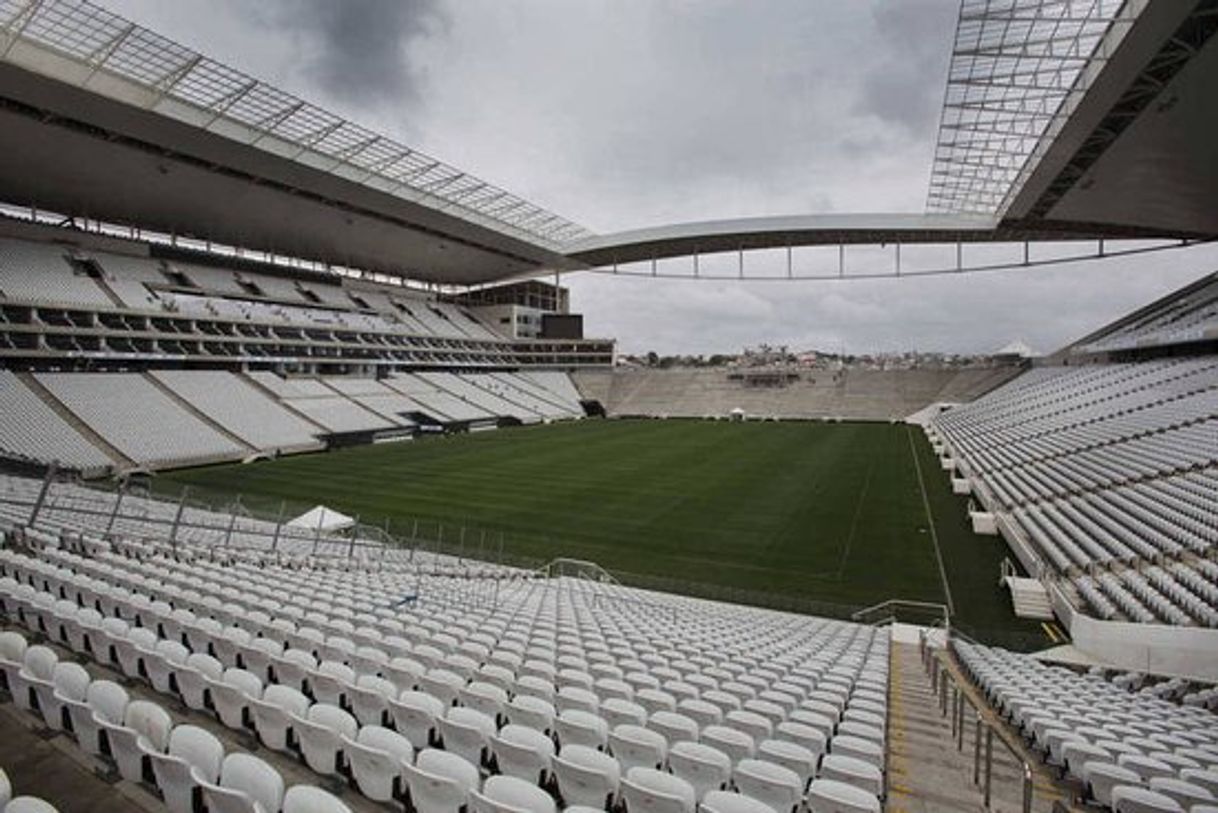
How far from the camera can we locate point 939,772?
6223 millimetres

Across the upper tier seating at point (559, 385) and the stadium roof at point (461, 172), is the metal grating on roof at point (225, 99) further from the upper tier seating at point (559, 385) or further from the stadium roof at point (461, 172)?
the upper tier seating at point (559, 385)

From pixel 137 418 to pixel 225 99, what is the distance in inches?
695

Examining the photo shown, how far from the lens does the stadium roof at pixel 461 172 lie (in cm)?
2153

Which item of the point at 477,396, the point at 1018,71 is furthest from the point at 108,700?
the point at 477,396

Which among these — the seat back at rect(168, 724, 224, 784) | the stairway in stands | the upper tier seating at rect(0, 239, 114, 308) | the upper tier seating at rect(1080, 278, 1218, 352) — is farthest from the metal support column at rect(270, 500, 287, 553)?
the upper tier seating at rect(1080, 278, 1218, 352)

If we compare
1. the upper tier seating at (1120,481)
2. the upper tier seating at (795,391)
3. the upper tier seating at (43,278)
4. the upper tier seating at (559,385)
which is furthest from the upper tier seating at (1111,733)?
the upper tier seating at (559,385)

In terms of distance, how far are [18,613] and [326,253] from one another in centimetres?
6433

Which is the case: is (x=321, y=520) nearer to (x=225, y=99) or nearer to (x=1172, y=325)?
(x=225, y=99)

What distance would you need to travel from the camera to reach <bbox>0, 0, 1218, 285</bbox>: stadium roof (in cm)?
2153

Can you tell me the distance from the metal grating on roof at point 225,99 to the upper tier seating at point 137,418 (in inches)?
616

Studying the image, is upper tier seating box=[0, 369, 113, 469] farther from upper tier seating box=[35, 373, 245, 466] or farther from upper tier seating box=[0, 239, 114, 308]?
upper tier seating box=[0, 239, 114, 308]

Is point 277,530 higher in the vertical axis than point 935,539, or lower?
lower

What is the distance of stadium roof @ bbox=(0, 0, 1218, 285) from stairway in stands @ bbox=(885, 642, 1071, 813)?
1969 cm

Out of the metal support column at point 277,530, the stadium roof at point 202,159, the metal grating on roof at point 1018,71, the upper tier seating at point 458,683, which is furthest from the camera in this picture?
the stadium roof at point 202,159
